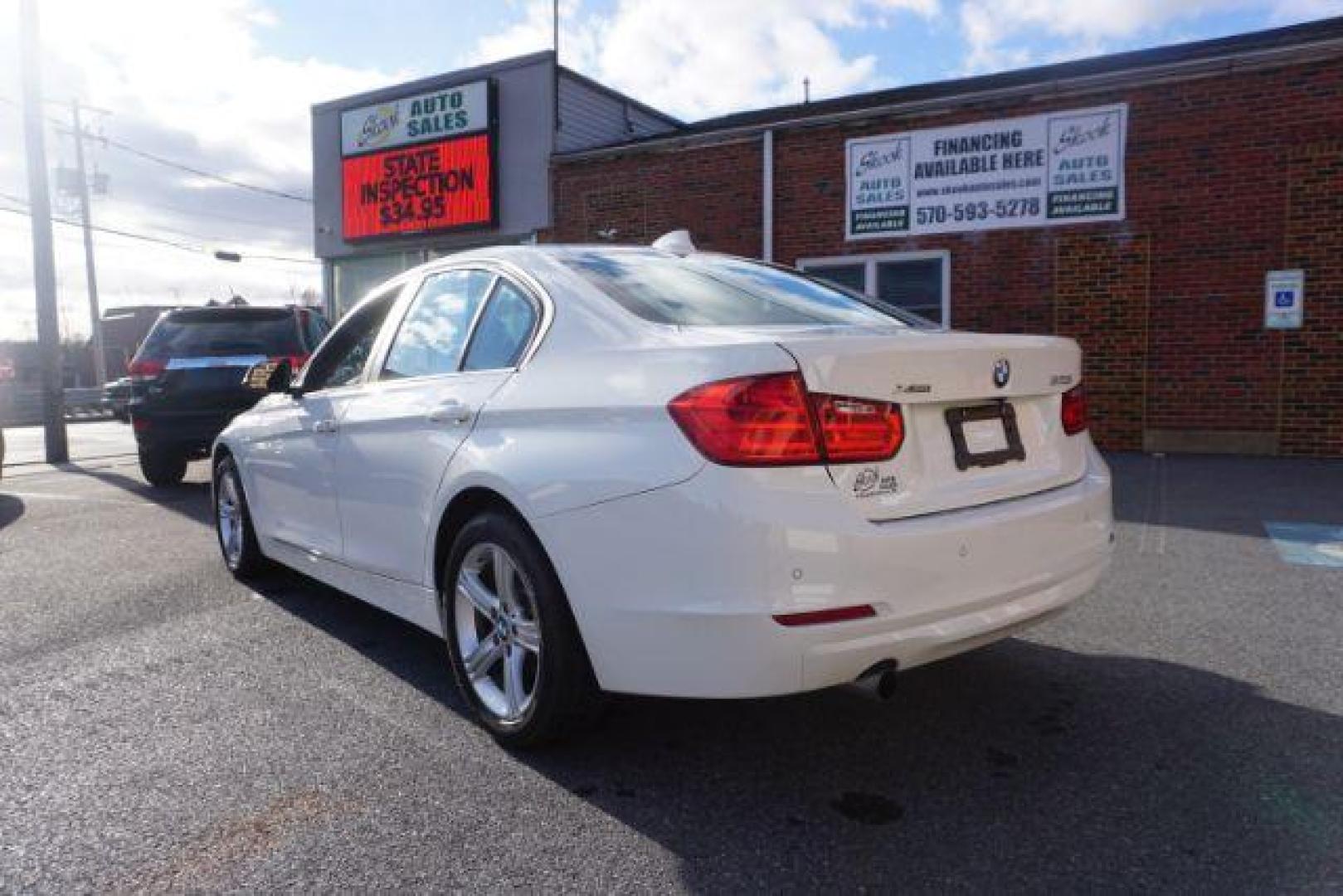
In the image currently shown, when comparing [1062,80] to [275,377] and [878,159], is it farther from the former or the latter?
[275,377]

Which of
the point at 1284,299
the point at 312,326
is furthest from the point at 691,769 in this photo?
the point at 1284,299

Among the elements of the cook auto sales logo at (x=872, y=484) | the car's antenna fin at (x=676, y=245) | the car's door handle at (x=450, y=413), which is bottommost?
the cook auto sales logo at (x=872, y=484)

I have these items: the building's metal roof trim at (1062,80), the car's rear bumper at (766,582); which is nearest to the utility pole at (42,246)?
the building's metal roof trim at (1062,80)

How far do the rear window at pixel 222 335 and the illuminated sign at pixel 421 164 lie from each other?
7.91 m

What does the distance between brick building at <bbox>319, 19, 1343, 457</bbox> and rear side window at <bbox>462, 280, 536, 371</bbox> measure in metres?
9.53

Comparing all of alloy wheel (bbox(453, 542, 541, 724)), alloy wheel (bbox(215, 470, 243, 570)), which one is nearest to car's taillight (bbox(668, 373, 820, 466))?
alloy wheel (bbox(453, 542, 541, 724))

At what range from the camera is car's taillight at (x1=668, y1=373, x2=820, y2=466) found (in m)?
2.37

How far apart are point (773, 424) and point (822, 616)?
47cm

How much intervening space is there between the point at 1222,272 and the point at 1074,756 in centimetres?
944

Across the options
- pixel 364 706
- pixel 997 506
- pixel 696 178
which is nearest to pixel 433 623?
pixel 364 706

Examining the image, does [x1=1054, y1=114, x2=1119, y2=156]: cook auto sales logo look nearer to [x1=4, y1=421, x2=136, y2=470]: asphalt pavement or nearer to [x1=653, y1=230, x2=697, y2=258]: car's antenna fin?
[x1=653, y1=230, x2=697, y2=258]: car's antenna fin

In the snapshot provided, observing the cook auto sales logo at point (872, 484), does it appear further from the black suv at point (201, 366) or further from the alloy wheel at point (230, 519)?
the black suv at point (201, 366)

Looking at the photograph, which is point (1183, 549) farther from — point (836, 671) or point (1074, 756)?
point (836, 671)

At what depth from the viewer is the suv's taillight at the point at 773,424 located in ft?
7.79
